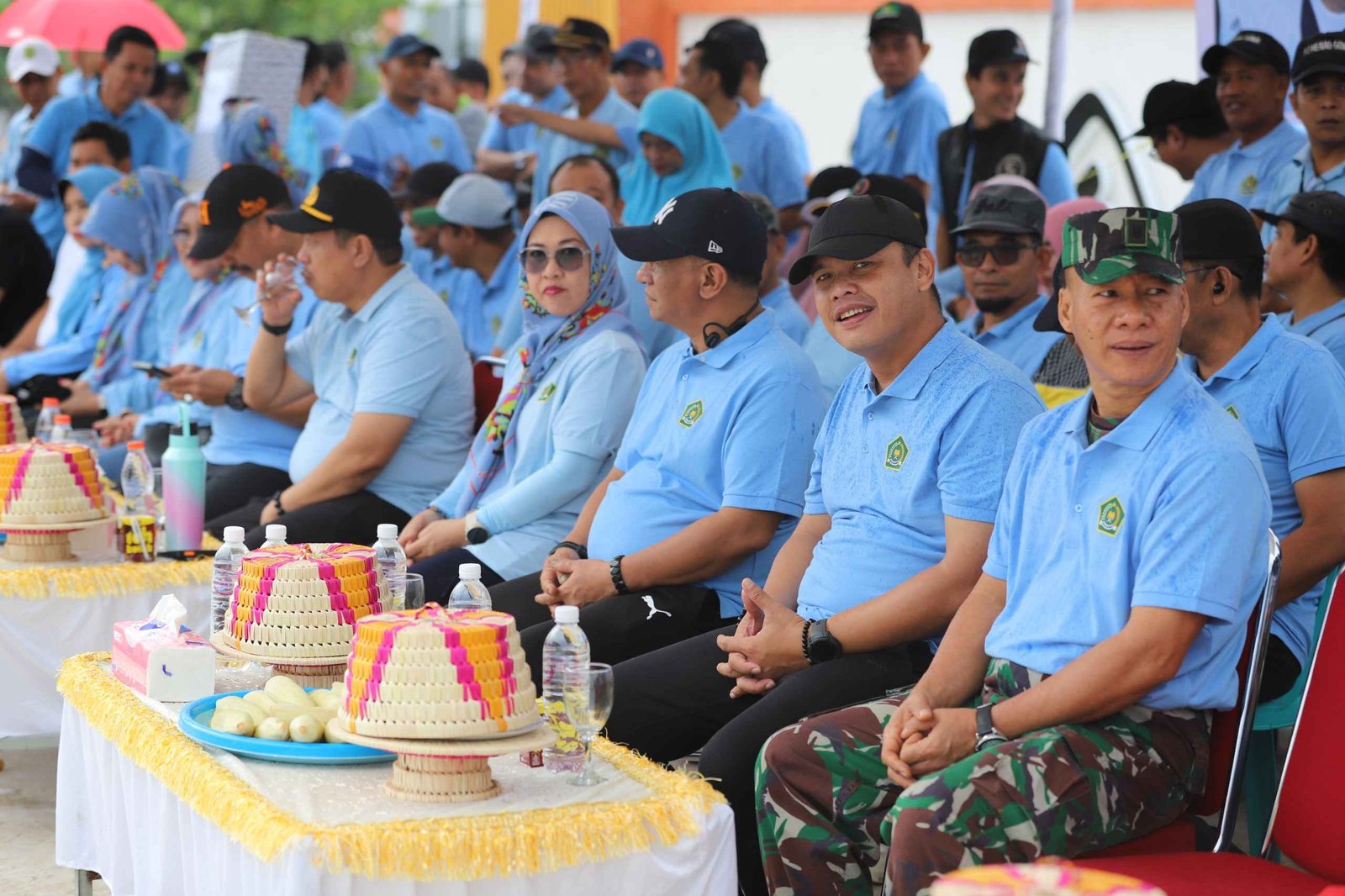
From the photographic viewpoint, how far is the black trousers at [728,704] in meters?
2.87

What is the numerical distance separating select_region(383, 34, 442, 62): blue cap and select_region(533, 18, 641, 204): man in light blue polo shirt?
1828 mm

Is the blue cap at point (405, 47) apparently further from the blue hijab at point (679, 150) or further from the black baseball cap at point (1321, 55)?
the black baseball cap at point (1321, 55)

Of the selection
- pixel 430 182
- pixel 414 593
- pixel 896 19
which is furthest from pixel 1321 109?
pixel 430 182

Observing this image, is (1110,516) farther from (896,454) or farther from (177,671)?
(177,671)

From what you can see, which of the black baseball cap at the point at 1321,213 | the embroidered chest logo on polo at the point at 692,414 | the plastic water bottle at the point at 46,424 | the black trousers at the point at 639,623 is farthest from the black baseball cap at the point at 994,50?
the plastic water bottle at the point at 46,424

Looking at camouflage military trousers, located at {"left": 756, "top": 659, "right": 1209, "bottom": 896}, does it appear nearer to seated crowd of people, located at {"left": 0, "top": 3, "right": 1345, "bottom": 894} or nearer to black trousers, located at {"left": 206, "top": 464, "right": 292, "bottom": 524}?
seated crowd of people, located at {"left": 0, "top": 3, "right": 1345, "bottom": 894}

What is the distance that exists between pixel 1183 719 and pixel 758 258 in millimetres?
1575

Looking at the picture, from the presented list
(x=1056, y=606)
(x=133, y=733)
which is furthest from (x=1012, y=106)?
(x=133, y=733)

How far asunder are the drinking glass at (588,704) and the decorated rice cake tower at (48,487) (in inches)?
79.6

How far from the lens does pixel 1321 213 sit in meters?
3.70

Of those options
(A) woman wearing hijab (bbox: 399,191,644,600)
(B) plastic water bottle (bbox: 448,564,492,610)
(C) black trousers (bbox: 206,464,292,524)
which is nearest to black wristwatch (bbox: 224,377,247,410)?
(C) black trousers (bbox: 206,464,292,524)

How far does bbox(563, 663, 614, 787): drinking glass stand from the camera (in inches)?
93.4

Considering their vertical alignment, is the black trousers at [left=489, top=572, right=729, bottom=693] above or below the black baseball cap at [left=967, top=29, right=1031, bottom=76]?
below

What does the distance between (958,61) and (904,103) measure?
8.86 feet
